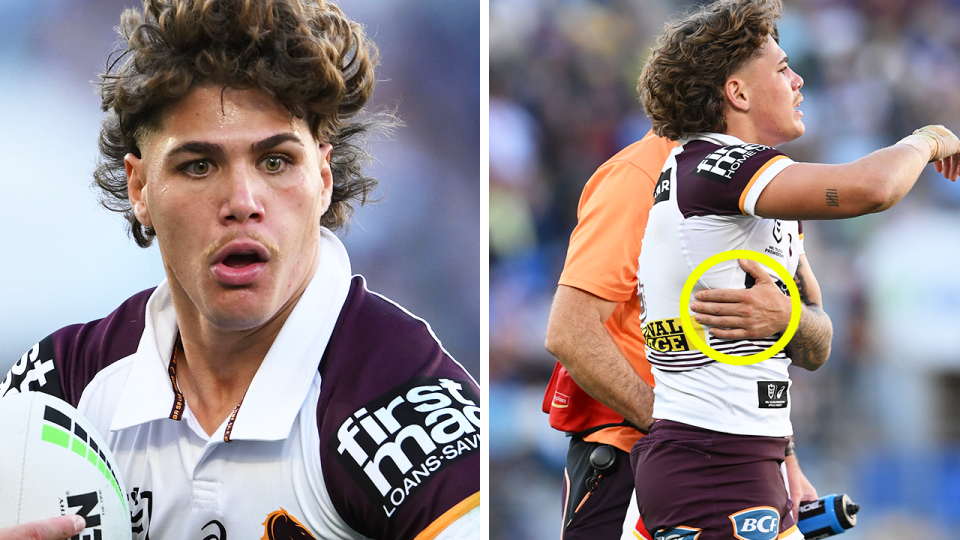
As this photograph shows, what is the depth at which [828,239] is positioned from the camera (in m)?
3.15

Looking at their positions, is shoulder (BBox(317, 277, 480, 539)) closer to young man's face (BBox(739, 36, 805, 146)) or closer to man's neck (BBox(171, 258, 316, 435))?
man's neck (BBox(171, 258, 316, 435))

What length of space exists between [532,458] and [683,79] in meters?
1.37

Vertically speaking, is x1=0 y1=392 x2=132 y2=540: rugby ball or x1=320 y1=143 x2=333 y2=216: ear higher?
x1=320 y1=143 x2=333 y2=216: ear

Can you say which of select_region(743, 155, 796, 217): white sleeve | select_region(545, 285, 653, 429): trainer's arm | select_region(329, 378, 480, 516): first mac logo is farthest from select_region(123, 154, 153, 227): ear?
select_region(743, 155, 796, 217): white sleeve

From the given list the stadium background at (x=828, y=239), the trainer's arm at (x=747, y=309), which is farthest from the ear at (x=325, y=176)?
the stadium background at (x=828, y=239)

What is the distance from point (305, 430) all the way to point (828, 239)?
2.20 m

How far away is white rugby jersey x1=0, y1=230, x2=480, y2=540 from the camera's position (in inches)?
62.9

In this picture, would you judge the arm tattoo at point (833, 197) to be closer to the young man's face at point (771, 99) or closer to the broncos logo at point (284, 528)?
the young man's face at point (771, 99)

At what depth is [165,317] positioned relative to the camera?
176cm

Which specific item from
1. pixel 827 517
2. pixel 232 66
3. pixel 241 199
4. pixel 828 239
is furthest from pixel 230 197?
pixel 828 239

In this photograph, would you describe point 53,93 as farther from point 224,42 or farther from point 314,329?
point 314,329

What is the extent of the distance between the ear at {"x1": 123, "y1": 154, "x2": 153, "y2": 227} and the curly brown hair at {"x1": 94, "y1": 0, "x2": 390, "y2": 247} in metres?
0.02

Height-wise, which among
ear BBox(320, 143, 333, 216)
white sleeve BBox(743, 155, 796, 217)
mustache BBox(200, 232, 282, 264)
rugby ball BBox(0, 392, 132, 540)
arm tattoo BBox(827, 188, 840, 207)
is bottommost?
rugby ball BBox(0, 392, 132, 540)

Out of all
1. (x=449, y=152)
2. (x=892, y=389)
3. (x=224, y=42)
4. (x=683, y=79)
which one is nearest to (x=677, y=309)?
(x=683, y=79)
